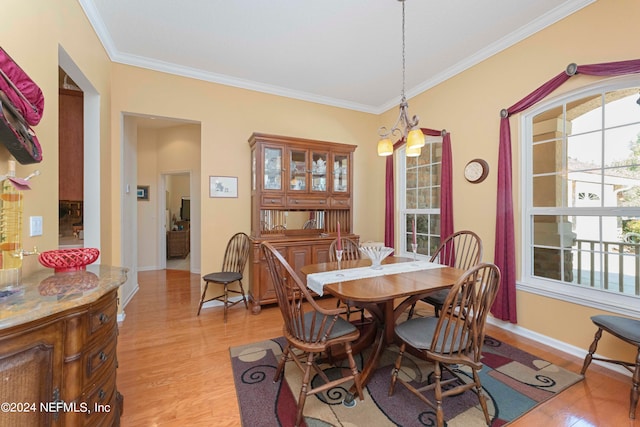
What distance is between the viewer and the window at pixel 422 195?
3.67 metres

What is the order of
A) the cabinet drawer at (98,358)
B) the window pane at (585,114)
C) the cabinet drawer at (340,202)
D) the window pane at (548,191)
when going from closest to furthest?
the cabinet drawer at (98,358) < the window pane at (585,114) < the window pane at (548,191) < the cabinet drawer at (340,202)

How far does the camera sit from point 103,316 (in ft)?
4.09

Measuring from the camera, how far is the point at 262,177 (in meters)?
3.39

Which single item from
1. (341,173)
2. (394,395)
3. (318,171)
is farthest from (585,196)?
(318,171)

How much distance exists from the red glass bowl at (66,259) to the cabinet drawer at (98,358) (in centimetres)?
43

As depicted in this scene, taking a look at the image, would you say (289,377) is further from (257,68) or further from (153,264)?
(153,264)

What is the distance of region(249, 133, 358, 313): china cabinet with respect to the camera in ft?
11.1

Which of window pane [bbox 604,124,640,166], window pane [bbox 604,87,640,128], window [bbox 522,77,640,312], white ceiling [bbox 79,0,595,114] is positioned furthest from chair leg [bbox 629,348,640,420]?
white ceiling [bbox 79,0,595,114]

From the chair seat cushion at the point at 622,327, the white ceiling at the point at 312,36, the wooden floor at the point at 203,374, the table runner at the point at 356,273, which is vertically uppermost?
the white ceiling at the point at 312,36

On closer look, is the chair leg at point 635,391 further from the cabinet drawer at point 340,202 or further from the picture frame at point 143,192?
the picture frame at point 143,192

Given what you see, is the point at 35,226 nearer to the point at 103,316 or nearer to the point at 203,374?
the point at 103,316

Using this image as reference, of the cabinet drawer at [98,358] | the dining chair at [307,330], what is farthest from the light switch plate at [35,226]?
the dining chair at [307,330]

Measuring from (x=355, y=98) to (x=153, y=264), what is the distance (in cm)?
538

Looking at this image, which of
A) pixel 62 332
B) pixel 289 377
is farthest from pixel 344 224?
pixel 62 332
